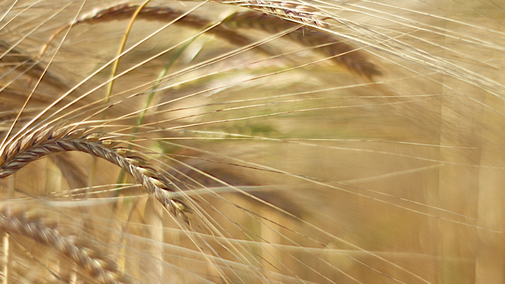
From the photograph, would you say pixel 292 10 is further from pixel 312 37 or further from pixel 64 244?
pixel 64 244

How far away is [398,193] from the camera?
0.52m

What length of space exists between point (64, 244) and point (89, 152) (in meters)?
0.08

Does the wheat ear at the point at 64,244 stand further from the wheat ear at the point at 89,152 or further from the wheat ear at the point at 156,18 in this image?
the wheat ear at the point at 156,18

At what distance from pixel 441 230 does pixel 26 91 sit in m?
0.67

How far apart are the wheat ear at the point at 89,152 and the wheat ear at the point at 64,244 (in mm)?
48

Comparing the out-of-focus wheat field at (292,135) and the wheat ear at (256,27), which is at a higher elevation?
the wheat ear at (256,27)

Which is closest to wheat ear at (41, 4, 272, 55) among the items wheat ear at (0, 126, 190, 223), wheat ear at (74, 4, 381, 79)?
wheat ear at (74, 4, 381, 79)

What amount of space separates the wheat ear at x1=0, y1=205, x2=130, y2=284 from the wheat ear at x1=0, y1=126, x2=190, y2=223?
1.9 inches

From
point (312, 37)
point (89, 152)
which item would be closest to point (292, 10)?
point (312, 37)

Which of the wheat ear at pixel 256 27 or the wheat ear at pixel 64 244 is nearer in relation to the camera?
the wheat ear at pixel 64 244

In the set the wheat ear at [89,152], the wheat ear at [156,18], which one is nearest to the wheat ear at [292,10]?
the wheat ear at [156,18]

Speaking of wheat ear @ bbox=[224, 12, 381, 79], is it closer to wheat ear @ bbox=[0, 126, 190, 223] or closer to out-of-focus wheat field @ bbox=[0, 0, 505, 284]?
A: out-of-focus wheat field @ bbox=[0, 0, 505, 284]

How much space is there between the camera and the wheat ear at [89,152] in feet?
0.93

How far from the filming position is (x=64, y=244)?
27 cm
